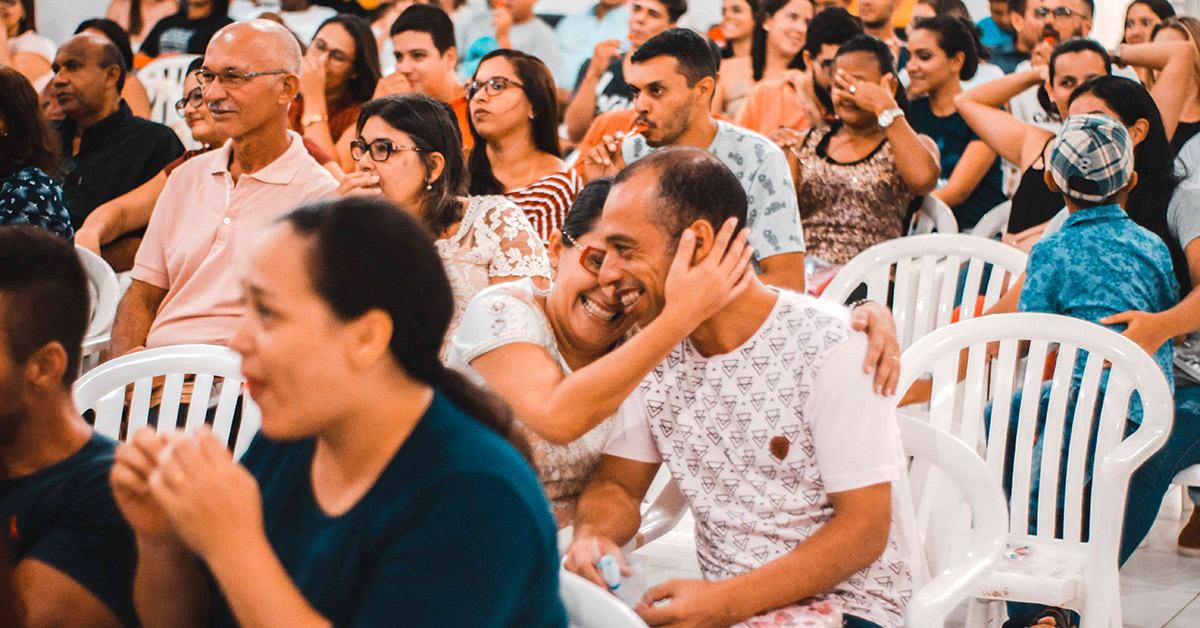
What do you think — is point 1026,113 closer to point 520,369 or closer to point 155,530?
point 520,369

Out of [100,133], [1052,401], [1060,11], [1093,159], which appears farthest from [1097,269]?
[100,133]

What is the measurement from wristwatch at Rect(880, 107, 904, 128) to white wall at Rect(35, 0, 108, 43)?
5.41 m

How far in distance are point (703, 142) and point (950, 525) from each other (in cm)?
155

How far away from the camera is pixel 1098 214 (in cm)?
253

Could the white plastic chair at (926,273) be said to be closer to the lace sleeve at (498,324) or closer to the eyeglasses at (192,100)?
the lace sleeve at (498,324)

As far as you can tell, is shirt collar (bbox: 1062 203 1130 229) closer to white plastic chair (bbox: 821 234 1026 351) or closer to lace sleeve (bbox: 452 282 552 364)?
white plastic chair (bbox: 821 234 1026 351)

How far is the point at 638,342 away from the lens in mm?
1615

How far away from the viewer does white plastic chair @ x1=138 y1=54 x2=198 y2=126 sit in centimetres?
561

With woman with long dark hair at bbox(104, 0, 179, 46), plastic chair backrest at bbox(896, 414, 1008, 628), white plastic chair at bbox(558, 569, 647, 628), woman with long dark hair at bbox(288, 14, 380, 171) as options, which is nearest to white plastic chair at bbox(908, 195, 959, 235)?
plastic chair backrest at bbox(896, 414, 1008, 628)

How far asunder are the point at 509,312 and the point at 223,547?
0.89 meters

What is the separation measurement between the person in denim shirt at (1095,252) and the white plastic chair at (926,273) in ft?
1.54

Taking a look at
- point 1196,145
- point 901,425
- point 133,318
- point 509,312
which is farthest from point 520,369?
point 1196,145

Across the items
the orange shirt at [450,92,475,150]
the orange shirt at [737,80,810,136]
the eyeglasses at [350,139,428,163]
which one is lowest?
the orange shirt at [450,92,475,150]

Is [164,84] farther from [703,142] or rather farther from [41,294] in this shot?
[41,294]
